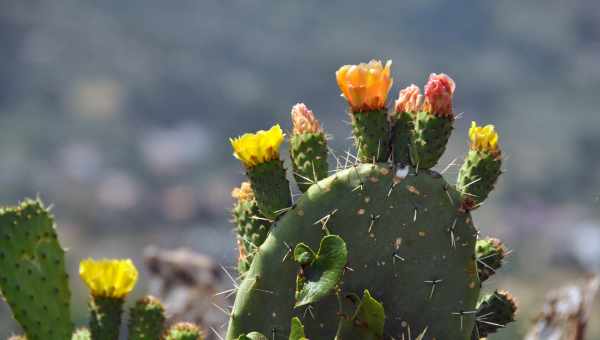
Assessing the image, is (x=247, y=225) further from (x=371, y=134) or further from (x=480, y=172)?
(x=480, y=172)

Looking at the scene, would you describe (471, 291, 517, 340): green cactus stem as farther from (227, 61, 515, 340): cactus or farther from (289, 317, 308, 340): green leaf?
(289, 317, 308, 340): green leaf

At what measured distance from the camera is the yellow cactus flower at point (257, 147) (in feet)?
6.30

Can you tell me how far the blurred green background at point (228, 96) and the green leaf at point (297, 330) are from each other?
34356mm

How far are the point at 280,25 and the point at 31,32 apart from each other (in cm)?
2323

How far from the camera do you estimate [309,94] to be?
76.6m

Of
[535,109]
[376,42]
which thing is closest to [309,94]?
[376,42]

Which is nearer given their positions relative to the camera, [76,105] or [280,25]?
[76,105]

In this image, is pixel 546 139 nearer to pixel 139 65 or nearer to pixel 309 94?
pixel 309 94

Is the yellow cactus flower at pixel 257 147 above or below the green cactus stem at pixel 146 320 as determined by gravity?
above

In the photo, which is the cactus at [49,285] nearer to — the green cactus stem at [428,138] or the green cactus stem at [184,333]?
the green cactus stem at [184,333]

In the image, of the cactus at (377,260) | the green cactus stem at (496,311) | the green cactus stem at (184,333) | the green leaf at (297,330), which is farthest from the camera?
the green cactus stem at (184,333)

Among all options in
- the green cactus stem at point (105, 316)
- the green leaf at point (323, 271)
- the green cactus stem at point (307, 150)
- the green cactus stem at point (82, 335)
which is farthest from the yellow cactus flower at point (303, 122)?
the green cactus stem at point (82, 335)

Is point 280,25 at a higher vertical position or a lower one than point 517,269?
higher

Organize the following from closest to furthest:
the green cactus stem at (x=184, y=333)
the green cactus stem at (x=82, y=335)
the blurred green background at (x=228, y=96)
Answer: the green cactus stem at (x=184, y=333) < the green cactus stem at (x=82, y=335) < the blurred green background at (x=228, y=96)
